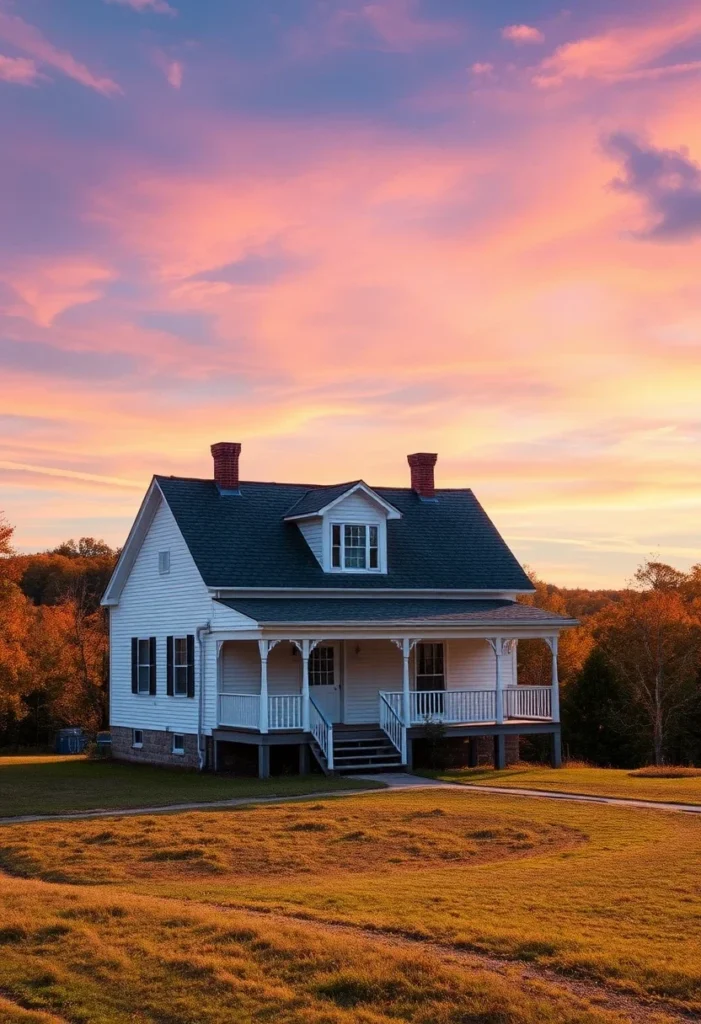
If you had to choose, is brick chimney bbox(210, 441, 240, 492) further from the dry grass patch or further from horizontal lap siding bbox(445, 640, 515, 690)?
the dry grass patch

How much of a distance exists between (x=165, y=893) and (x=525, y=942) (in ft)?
16.1

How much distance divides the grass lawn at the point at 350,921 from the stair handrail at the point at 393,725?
10084 millimetres

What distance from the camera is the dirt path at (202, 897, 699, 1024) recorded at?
8.90 meters

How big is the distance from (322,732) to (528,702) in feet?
24.3

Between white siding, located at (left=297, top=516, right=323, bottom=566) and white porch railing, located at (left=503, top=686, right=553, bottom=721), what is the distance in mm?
6270

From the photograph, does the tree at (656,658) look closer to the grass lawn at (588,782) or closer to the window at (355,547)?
the grass lawn at (588,782)

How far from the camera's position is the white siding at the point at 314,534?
32.9 metres

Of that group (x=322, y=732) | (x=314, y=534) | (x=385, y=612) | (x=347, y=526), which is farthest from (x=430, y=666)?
(x=322, y=732)

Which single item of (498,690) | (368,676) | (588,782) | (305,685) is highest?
(368,676)

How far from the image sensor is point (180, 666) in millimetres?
32438

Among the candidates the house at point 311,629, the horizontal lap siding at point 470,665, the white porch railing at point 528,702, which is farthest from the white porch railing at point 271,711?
the white porch railing at point 528,702

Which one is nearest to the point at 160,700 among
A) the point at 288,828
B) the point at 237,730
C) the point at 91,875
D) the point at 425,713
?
the point at 237,730

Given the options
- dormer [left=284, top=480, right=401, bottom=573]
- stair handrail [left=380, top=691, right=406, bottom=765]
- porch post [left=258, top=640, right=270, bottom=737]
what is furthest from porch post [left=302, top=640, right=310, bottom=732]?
dormer [left=284, top=480, right=401, bottom=573]

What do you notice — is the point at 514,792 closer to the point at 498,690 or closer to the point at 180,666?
the point at 498,690
